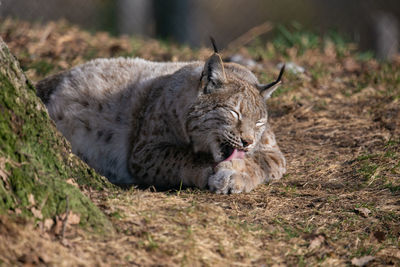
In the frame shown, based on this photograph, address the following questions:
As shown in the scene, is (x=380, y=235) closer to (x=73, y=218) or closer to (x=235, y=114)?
(x=235, y=114)

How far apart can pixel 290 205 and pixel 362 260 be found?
2.67ft

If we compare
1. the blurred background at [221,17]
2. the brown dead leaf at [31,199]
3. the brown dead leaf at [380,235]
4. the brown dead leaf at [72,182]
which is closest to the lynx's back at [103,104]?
the brown dead leaf at [72,182]

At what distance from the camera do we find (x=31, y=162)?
2559 mm

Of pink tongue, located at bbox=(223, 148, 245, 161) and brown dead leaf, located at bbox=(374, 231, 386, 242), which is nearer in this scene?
brown dead leaf, located at bbox=(374, 231, 386, 242)

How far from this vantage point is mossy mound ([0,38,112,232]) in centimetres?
244

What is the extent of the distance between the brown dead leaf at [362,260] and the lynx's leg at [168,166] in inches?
50.4

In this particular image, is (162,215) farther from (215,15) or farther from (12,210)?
(215,15)

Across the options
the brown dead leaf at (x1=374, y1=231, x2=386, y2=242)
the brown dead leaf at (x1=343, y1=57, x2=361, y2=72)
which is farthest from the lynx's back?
the brown dead leaf at (x1=343, y1=57, x2=361, y2=72)

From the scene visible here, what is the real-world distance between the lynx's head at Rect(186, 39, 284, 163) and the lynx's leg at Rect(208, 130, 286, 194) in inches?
4.3

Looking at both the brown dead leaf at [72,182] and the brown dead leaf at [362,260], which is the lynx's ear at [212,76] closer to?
the brown dead leaf at [72,182]

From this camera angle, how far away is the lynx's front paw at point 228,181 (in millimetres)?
3634

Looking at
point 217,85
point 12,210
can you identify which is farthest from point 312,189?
point 12,210

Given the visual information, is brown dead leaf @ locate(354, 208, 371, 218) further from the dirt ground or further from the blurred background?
the blurred background

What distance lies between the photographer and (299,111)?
558cm
